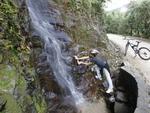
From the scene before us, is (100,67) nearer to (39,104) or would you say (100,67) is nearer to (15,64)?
(39,104)

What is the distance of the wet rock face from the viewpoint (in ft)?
40.6

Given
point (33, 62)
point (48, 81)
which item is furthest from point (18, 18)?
point (48, 81)

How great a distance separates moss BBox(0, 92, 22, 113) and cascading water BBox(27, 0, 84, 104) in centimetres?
378

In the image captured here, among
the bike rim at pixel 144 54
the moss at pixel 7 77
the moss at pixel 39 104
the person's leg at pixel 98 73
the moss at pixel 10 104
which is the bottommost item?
the bike rim at pixel 144 54

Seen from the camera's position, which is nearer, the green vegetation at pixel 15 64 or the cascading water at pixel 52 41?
the green vegetation at pixel 15 64

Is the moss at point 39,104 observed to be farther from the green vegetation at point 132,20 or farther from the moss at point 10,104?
the green vegetation at point 132,20

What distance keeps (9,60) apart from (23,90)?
86 centimetres

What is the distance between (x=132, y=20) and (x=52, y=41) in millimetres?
22694

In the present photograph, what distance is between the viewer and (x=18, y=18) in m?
10.6

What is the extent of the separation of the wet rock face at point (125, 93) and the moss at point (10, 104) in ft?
17.4

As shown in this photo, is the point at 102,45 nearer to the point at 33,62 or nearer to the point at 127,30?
the point at 33,62

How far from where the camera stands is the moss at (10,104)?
7336mm

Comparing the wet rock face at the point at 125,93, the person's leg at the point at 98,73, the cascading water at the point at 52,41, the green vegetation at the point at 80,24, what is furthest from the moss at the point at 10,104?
the green vegetation at the point at 80,24

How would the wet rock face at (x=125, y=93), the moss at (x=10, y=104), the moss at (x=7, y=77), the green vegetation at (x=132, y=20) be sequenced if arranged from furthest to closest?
the green vegetation at (x=132, y=20), the wet rock face at (x=125, y=93), the moss at (x=7, y=77), the moss at (x=10, y=104)
